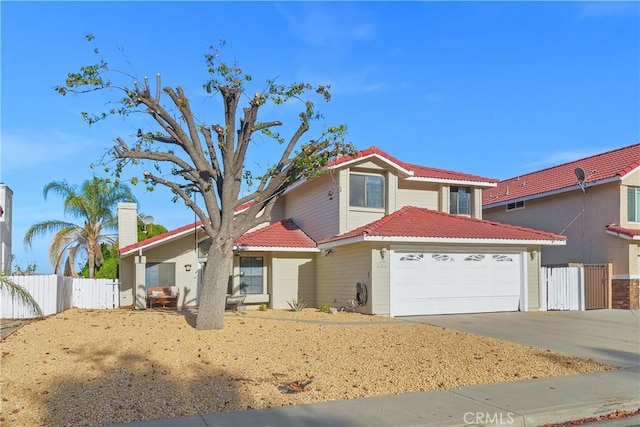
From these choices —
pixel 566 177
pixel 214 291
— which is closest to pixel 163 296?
pixel 214 291

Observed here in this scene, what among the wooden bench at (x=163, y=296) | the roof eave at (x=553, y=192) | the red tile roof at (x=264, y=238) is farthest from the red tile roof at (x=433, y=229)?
the wooden bench at (x=163, y=296)

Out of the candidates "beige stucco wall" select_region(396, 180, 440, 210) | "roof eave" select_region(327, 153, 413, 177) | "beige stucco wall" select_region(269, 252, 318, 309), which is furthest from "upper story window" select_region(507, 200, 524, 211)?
"beige stucco wall" select_region(269, 252, 318, 309)

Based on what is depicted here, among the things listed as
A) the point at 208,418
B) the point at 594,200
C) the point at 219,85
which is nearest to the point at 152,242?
the point at 219,85

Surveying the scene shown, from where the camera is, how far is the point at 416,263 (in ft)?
59.2

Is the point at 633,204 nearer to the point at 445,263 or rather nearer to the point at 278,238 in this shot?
the point at 445,263

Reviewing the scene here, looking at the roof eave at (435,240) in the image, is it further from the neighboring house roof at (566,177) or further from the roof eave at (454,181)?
the neighboring house roof at (566,177)

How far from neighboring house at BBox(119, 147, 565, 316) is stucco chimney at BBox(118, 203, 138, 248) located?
0.14 ft

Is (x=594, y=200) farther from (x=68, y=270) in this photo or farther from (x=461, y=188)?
(x=68, y=270)

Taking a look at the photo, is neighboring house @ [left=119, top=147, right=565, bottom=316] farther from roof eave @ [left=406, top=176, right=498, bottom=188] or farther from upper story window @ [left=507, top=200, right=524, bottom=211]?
upper story window @ [left=507, top=200, right=524, bottom=211]

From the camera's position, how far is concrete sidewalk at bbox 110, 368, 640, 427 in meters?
6.54

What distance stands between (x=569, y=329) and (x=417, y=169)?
9.36 metres

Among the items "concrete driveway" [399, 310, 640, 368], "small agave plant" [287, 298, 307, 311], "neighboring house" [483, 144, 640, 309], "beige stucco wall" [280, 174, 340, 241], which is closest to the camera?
"concrete driveway" [399, 310, 640, 368]

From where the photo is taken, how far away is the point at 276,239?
21.6 meters

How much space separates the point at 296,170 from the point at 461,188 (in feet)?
35.2
